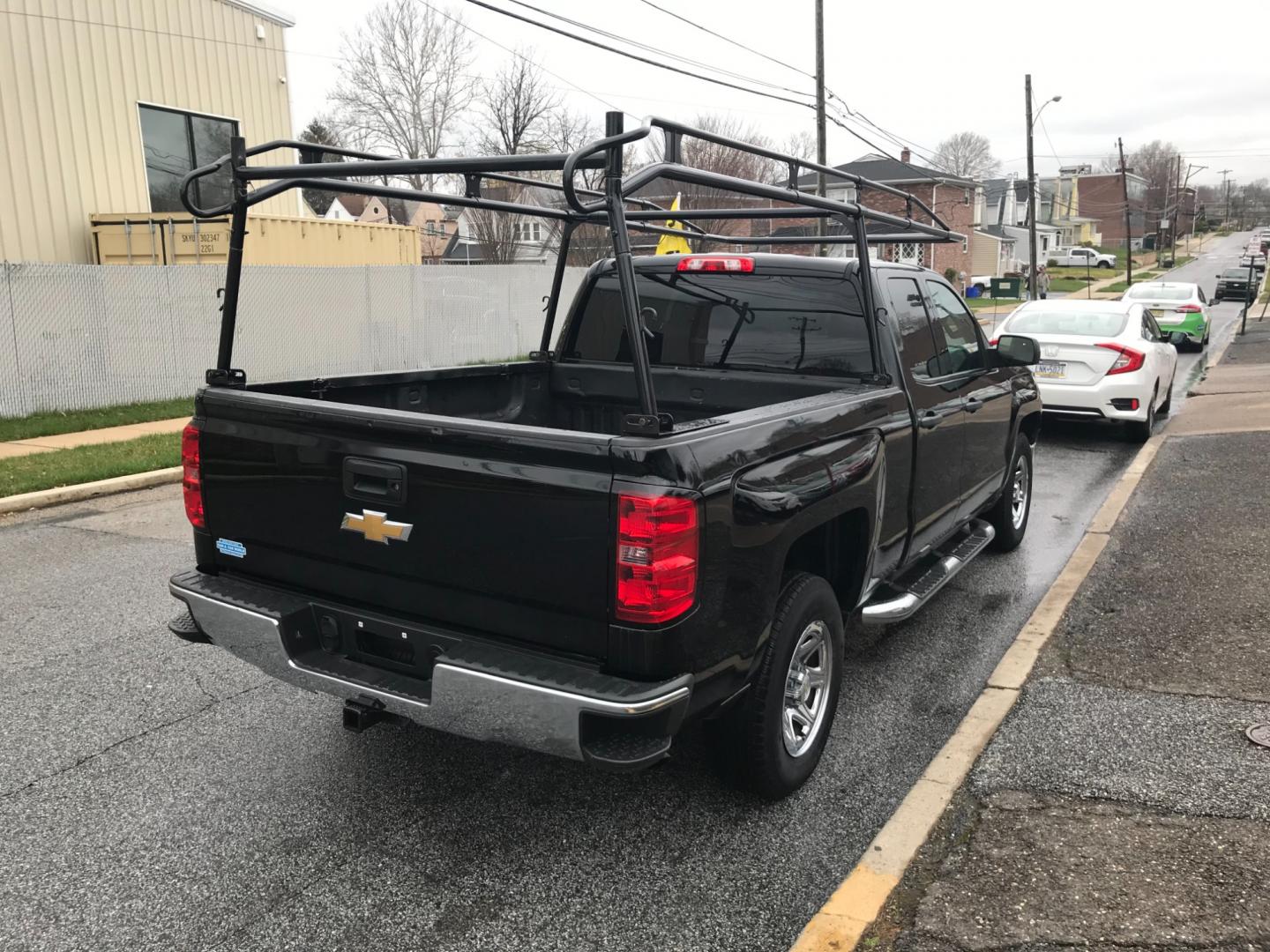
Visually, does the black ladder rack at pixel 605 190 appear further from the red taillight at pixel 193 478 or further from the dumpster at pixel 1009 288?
the dumpster at pixel 1009 288

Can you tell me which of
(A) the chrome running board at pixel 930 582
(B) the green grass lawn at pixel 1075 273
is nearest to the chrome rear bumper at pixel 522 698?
(A) the chrome running board at pixel 930 582

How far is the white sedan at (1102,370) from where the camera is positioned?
35.2 ft

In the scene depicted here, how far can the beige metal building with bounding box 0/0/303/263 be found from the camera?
15117 mm

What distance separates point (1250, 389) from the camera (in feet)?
49.4

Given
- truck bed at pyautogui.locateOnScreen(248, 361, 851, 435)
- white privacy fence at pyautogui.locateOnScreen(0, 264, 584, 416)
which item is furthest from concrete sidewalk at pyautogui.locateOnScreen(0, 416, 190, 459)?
truck bed at pyautogui.locateOnScreen(248, 361, 851, 435)

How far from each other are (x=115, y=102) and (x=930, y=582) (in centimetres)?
1666

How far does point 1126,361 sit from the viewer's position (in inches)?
423

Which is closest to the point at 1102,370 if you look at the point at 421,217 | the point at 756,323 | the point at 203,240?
the point at 756,323

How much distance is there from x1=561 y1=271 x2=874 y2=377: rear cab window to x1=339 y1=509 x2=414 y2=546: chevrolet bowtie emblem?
76.9 inches

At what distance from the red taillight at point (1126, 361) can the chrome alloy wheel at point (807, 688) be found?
27.7ft

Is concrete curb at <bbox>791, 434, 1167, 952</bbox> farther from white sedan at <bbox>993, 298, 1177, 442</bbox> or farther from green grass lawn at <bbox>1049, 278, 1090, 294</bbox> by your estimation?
green grass lawn at <bbox>1049, 278, 1090, 294</bbox>

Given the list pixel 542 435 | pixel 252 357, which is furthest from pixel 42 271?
pixel 542 435

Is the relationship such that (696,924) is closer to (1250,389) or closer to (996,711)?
Answer: (996,711)

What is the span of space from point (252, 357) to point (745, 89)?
43.2ft
